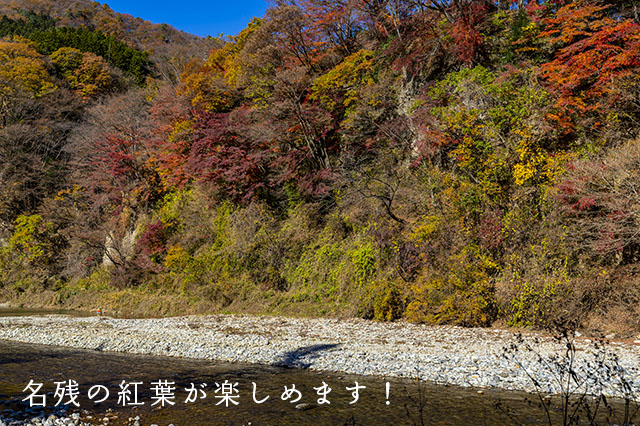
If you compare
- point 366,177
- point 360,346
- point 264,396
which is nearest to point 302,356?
point 360,346

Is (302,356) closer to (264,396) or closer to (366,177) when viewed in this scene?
(264,396)

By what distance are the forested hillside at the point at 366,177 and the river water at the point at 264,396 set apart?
5575mm

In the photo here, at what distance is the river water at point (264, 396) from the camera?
6391mm

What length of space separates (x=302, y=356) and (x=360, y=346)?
1523mm

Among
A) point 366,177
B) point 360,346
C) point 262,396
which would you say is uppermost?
point 366,177

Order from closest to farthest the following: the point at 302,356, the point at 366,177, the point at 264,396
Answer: the point at 264,396, the point at 302,356, the point at 366,177

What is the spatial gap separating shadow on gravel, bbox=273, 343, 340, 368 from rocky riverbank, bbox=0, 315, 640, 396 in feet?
0.08

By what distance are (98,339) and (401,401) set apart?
10.1 meters

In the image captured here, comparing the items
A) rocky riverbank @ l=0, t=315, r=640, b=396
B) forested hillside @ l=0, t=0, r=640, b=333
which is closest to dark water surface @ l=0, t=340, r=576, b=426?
rocky riverbank @ l=0, t=315, r=640, b=396

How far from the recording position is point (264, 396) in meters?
7.52

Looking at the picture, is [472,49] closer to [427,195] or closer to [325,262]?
[427,195]

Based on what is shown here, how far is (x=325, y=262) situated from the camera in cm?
1738

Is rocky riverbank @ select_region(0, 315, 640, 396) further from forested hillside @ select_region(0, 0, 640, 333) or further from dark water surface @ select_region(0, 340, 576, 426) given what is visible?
forested hillside @ select_region(0, 0, 640, 333)

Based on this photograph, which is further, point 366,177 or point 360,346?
point 366,177
